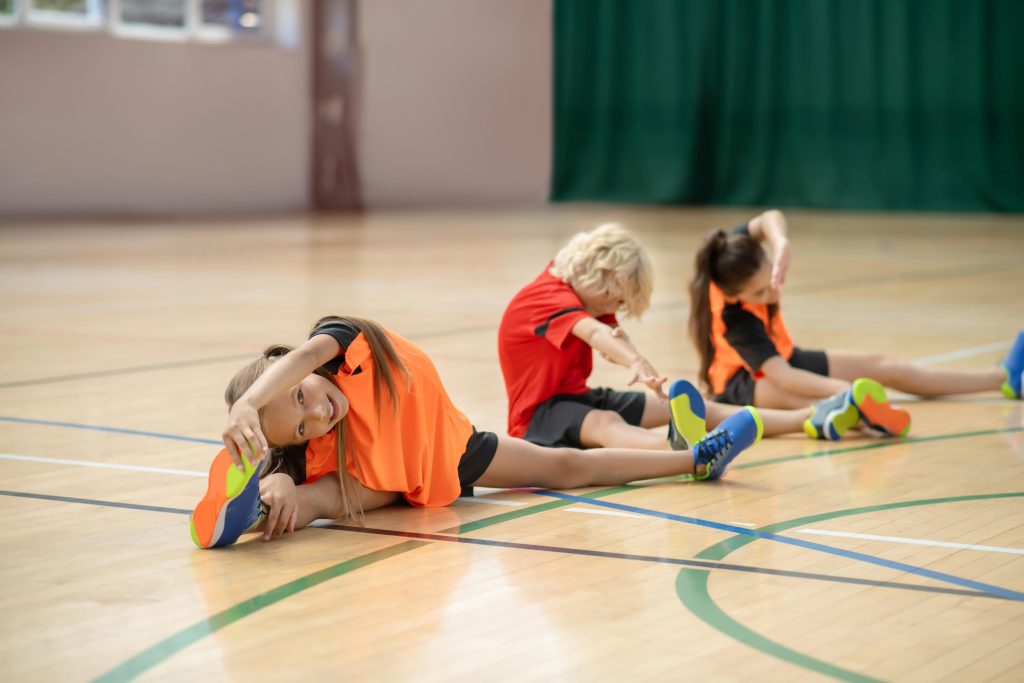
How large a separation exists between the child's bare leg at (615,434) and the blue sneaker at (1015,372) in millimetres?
1206

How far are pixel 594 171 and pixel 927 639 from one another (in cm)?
1403

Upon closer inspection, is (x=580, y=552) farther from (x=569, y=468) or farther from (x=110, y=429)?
(x=110, y=429)

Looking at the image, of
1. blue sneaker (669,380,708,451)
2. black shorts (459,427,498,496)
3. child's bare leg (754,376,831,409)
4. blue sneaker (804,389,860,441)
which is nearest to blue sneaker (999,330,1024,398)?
child's bare leg (754,376,831,409)

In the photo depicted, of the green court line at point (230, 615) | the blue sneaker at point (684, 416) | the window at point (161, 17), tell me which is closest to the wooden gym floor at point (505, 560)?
the green court line at point (230, 615)

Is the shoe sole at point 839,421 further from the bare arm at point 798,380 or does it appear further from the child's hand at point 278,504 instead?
the child's hand at point 278,504

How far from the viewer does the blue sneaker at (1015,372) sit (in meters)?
3.83

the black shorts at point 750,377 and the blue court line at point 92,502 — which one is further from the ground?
the black shorts at point 750,377

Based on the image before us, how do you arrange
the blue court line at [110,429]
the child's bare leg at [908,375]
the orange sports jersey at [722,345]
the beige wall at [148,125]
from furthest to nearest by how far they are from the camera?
the beige wall at [148,125] → the child's bare leg at [908,375] → the orange sports jersey at [722,345] → the blue court line at [110,429]

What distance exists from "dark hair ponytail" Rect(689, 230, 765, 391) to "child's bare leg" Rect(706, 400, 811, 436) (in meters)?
0.33

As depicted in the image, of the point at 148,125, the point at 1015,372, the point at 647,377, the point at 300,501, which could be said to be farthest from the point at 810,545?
the point at 148,125

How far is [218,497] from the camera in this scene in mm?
2277

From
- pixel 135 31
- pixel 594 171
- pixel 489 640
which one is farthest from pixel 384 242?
pixel 489 640

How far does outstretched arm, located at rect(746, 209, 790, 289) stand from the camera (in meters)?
3.47

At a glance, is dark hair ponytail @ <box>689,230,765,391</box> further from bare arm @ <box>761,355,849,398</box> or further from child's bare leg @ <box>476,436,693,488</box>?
child's bare leg @ <box>476,436,693,488</box>
